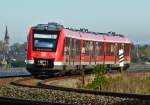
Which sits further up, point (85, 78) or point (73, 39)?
point (73, 39)

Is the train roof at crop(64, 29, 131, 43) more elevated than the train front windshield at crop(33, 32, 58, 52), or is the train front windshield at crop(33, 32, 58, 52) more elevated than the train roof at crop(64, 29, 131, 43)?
the train roof at crop(64, 29, 131, 43)

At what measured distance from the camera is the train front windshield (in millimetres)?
35000

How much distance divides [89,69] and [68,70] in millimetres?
5609

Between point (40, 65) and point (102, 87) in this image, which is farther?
point (40, 65)

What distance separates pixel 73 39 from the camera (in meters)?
37.8

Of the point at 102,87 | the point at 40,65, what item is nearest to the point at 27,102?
the point at 102,87

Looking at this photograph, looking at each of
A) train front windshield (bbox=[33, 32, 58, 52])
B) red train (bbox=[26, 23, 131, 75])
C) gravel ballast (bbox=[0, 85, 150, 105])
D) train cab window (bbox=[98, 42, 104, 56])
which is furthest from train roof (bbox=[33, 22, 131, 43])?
gravel ballast (bbox=[0, 85, 150, 105])

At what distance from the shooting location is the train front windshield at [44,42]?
35000 millimetres

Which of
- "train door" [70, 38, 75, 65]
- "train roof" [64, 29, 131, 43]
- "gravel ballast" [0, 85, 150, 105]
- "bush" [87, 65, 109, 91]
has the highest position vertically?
Answer: "train roof" [64, 29, 131, 43]

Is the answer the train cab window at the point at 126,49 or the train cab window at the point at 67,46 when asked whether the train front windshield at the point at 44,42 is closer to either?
the train cab window at the point at 67,46

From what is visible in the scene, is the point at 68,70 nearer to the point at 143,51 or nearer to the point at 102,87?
the point at 102,87

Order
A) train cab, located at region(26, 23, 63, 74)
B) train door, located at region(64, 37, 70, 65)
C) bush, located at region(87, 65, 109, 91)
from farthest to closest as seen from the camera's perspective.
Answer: train door, located at region(64, 37, 70, 65), train cab, located at region(26, 23, 63, 74), bush, located at region(87, 65, 109, 91)

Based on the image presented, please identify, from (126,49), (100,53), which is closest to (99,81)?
(100,53)

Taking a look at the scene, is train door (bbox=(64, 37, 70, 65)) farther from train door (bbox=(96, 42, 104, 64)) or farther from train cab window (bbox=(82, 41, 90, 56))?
train door (bbox=(96, 42, 104, 64))
